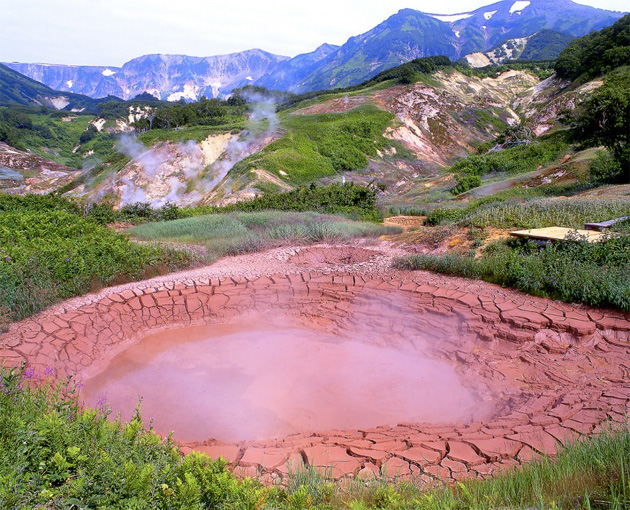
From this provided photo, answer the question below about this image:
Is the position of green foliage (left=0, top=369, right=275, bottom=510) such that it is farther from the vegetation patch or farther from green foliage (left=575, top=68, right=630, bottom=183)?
the vegetation patch

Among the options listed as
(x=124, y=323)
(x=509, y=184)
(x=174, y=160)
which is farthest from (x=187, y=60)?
(x=124, y=323)

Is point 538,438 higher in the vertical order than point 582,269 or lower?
lower

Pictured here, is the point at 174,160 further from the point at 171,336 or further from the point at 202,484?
the point at 202,484

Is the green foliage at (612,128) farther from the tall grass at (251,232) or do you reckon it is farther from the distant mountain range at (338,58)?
the distant mountain range at (338,58)

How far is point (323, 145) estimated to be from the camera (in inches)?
1325

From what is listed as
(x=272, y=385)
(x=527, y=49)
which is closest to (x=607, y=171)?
(x=272, y=385)

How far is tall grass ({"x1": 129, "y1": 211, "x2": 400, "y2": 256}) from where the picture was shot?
9.54m

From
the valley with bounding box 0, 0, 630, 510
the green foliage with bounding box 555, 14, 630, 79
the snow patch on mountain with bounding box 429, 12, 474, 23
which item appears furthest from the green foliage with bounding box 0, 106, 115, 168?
the snow patch on mountain with bounding box 429, 12, 474, 23

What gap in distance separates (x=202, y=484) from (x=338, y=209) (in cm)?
1364

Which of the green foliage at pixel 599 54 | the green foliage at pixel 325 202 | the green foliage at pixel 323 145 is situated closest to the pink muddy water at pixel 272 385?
the green foliage at pixel 325 202

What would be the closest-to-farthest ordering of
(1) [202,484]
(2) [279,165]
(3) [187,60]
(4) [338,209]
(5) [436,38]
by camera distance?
(1) [202,484] → (4) [338,209] → (2) [279,165] → (5) [436,38] → (3) [187,60]

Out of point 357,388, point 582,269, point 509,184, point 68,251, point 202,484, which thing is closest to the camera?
point 202,484

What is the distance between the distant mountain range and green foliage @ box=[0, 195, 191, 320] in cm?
12773

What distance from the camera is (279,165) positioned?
27531 millimetres
